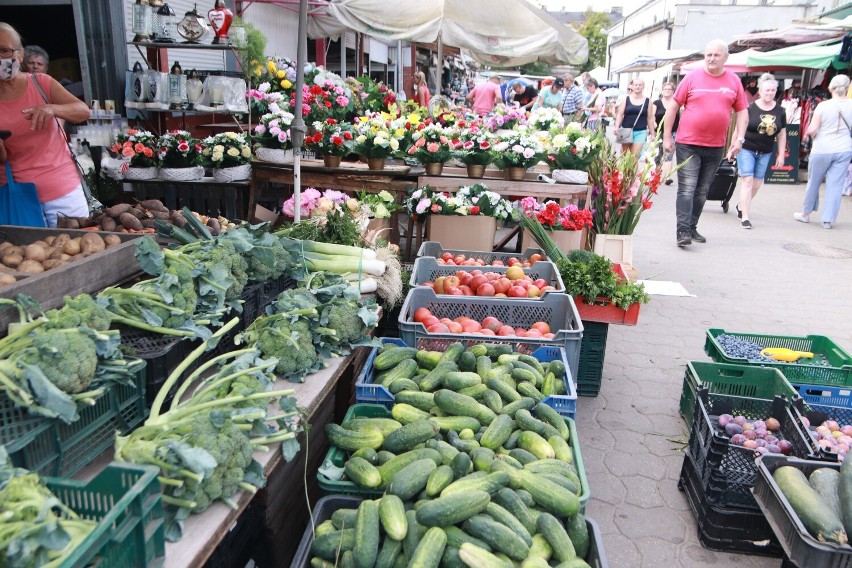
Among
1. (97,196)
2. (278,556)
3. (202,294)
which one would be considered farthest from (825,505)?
(97,196)

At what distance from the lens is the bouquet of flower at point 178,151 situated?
6.99 metres

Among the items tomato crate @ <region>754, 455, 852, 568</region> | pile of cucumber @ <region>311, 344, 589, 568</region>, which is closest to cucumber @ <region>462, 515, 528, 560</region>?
pile of cucumber @ <region>311, 344, 589, 568</region>

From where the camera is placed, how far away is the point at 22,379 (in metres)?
1.73

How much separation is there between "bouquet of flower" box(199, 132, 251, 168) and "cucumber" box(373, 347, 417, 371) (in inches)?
183

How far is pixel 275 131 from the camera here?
21.6 ft

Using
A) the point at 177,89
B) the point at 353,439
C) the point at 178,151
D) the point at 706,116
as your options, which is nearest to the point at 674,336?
the point at 706,116

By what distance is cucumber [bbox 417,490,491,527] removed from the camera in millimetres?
2039

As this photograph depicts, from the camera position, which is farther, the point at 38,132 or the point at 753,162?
the point at 753,162

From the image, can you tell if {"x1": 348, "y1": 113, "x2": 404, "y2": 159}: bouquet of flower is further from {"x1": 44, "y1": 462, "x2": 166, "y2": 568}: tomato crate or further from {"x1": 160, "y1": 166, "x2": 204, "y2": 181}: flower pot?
{"x1": 44, "y1": 462, "x2": 166, "y2": 568}: tomato crate

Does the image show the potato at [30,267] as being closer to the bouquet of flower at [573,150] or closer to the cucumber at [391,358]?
the cucumber at [391,358]

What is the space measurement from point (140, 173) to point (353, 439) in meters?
5.66

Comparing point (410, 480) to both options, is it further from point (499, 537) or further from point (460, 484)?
point (499, 537)

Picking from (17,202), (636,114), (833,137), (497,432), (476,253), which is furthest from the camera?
(636,114)

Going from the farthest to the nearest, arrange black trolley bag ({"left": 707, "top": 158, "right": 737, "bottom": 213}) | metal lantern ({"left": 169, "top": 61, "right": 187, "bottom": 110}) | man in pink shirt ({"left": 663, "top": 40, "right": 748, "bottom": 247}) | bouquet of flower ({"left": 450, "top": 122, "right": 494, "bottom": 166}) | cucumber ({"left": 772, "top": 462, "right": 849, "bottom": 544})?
black trolley bag ({"left": 707, "top": 158, "right": 737, "bottom": 213})
man in pink shirt ({"left": 663, "top": 40, "right": 748, "bottom": 247})
metal lantern ({"left": 169, "top": 61, "right": 187, "bottom": 110})
bouquet of flower ({"left": 450, "top": 122, "right": 494, "bottom": 166})
cucumber ({"left": 772, "top": 462, "right": 849, "bottom": 544})
